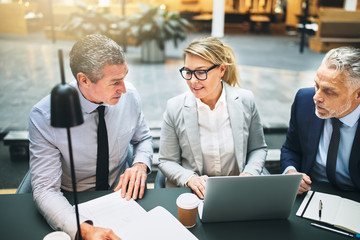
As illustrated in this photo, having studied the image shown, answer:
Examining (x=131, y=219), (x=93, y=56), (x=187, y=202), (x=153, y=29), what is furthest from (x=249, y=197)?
(x=153, y=29)

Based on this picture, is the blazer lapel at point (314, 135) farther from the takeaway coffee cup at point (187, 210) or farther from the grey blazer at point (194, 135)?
the takeaway coffee cup at point (187, 210)

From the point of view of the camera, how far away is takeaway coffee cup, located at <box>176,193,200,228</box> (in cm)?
116

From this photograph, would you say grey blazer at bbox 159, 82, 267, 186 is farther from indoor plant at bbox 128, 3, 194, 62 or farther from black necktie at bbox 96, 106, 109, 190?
indoor plant at bbox 128, 3, 194, 62

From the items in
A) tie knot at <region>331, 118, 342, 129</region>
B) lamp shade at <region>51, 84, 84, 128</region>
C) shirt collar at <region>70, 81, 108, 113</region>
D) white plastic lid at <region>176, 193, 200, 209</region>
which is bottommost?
white plastic lid at <region>176, 193, 200, 209</region>

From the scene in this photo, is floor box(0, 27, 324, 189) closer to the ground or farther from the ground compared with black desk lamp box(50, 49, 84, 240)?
closer to the ground

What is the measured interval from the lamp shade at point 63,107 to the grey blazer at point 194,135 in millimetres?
1087

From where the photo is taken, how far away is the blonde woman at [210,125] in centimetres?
179

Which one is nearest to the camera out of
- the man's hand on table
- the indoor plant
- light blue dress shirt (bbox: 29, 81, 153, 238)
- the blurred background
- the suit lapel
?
light blue dress shirt (bbox: 29, 81, 153, 238)

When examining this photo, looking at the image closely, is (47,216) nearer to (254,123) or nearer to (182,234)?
(182,234)

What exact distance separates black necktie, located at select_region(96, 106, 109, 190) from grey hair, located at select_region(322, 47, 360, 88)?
119cm

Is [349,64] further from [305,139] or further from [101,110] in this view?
[101,110]

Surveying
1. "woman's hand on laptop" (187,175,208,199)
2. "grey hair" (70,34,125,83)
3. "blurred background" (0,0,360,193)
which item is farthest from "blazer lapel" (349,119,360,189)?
"blurred background" (0,0,360,193)

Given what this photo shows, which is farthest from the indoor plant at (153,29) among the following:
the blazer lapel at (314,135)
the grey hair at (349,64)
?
the grey hair at (349,64)

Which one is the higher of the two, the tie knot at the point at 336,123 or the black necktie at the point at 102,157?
the tie knot at the point at 336,123
